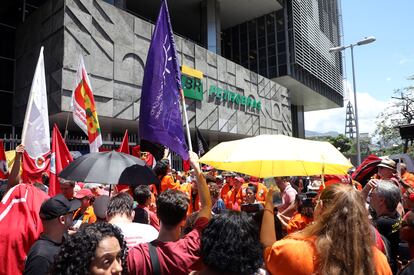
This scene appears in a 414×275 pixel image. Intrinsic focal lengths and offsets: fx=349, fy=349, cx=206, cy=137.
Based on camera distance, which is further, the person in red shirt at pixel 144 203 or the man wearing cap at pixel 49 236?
the person in red shirt at pixel 144 203

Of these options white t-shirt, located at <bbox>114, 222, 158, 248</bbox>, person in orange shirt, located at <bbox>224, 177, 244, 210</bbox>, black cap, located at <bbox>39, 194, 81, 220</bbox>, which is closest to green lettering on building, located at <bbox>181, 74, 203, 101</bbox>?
person in orange shirt, located at <bbox>224, 177, 244, 210</bbox>

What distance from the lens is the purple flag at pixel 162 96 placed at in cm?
362

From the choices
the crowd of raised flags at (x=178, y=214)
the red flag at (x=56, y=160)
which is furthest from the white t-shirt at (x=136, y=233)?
the red flag at (x=56, y=160)

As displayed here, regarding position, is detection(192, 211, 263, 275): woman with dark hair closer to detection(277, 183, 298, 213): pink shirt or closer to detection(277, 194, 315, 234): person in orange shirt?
detection(277, 194, 315, 234): person in orange shirt

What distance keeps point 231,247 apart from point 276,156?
1.59 m

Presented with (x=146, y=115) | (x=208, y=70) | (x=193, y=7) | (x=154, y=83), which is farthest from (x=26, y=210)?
(x=193, y=7)

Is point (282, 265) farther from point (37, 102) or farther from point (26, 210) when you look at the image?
point (37, 102)

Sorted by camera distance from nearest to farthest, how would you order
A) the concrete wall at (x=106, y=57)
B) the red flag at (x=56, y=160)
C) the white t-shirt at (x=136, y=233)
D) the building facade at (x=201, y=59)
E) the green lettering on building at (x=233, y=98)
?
the white t-shirt at (x=136, y=233), the red flag at (x=56, y=160), the concrete wall at (x=106, y=57), the building facade at (x=201, y=59), the green lettering on building at (x=233, y=98)

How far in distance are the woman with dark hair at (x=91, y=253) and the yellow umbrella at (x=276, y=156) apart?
1629mm

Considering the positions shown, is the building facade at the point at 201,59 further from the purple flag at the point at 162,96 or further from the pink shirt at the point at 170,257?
the pink shirt at the point at 170,257

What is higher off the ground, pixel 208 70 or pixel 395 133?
pixel 208 70

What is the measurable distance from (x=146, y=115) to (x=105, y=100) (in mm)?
12363

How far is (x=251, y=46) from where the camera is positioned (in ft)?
98.5

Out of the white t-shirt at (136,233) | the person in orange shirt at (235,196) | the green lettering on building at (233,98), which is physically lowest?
the person in orange shirt at (235,196)
